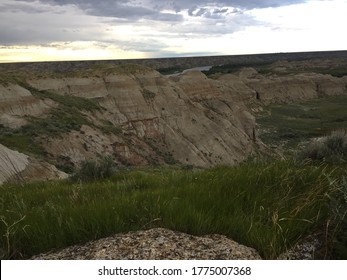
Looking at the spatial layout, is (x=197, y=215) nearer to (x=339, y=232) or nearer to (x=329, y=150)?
(x=339, y=232)

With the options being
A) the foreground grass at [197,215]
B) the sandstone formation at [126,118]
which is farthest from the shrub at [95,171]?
the sandstone formation at [126,118]

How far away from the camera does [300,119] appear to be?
7525 centimetres

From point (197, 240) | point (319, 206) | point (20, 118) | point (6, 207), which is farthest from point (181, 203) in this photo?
point (20, 118)

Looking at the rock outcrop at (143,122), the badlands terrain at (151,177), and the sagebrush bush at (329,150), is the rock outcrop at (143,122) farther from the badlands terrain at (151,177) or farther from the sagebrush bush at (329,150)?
the sagebrush bush at (329,150)

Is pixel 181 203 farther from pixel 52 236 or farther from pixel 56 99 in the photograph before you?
pixel 56 99

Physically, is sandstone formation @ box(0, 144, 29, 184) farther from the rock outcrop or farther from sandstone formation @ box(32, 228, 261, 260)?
sandstone formation @ box(32, 228, 261, 260)

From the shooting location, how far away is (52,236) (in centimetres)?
319

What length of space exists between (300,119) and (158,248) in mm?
76895

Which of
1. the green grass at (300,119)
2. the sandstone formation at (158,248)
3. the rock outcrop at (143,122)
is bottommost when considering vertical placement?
the green grass at (300,119)

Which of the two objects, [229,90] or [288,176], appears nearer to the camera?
[288,176]

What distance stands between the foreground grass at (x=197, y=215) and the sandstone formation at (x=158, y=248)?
0.12 meters

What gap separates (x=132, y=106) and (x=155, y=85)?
6.65m

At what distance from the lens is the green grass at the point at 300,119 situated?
5944 centimetres

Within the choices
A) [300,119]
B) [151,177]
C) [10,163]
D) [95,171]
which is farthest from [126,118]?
[300,119]
